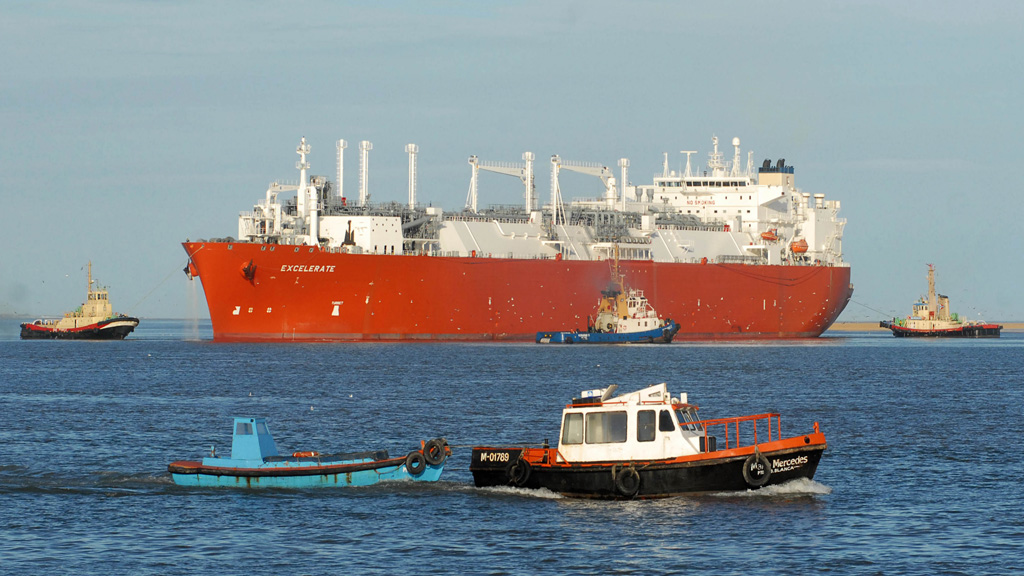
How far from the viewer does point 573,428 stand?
22.0 m

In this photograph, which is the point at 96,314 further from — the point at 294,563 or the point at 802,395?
the point at 294,563

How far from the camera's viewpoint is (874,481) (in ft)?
80.5

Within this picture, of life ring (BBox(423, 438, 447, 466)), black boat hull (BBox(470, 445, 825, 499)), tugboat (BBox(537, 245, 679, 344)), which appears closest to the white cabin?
black boat hull (BBox(470, 445, 825, 499))

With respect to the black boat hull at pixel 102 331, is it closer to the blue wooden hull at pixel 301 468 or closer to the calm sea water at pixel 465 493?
the calm sea water at pixel 465 493

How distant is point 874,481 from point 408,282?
43563mm

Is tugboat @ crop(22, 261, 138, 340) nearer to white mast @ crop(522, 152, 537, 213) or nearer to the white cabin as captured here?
white mast @ crop(522, 152, 537, 213)

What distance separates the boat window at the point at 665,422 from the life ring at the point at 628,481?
83cm

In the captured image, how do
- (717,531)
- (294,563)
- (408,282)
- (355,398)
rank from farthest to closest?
(408,282), (355,398), (717,531), (294,563)

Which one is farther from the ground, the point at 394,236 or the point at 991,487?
the point at 394,236

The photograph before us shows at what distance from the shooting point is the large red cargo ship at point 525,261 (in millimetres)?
64625

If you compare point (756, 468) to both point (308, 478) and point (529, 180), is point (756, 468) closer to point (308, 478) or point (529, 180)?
point (308, 478)

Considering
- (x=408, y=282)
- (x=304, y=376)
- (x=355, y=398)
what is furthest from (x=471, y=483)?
(x=408, y=282)

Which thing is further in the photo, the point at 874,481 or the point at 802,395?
the point at 802,395

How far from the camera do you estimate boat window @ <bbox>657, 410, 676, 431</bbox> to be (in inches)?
848
